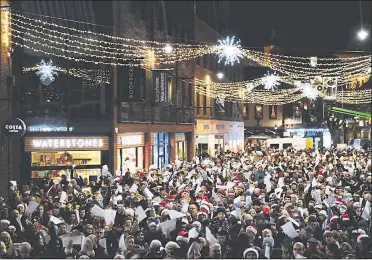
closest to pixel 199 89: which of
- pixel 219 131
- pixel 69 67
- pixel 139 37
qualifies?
pixel 219 131

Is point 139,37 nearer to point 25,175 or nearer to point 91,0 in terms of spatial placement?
point 91,0

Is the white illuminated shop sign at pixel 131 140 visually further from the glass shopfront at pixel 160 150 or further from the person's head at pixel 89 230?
the person's head at pixel 89 230

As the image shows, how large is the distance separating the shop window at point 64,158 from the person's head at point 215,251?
45.9 ft

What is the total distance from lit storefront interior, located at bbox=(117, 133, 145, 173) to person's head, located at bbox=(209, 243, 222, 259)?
13.8 metres

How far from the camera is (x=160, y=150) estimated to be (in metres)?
28.9

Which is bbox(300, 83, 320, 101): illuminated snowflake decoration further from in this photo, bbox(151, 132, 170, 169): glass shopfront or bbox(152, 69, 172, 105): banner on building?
bbox(152, 69, 172, 105): banner on building

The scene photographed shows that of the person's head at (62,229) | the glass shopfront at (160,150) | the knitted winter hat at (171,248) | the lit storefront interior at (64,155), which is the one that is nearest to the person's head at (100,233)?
the person's head at (62,229)

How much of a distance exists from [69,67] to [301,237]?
14.0 metres

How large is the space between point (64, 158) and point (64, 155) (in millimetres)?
119

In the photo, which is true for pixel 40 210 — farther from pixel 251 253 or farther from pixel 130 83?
pixel 130 83

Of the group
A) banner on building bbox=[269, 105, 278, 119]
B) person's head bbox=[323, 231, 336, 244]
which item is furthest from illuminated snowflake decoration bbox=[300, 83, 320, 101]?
person's head bbox=[323, 231, 336, 244]

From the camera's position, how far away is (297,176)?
680 inches

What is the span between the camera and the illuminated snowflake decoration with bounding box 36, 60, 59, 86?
2047cm

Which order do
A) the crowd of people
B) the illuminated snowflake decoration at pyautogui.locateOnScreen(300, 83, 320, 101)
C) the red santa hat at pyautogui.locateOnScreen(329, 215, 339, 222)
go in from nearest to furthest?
the crowd of people → the red santa hat at pyautogui.locateOnScreen(329, 215, 339, 222) → the illuminated snowflake decoration at pyautogui.locateOnScreen(300, 83, 320, 101)
